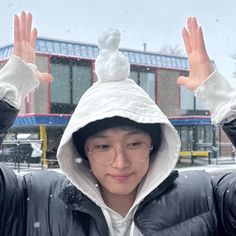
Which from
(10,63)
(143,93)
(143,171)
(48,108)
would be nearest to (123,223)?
(143,171)

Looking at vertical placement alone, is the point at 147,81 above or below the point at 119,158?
above

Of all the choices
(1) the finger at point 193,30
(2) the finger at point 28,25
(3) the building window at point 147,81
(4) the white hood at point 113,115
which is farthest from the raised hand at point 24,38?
(3) the building window at point 147,81

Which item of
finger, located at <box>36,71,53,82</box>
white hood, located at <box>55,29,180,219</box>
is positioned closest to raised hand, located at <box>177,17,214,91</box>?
white hood, located at <box>55,29,180,219</box>

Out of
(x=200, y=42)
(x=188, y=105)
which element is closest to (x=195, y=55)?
(x=200, y=42)

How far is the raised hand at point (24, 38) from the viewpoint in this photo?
1635 millimetres

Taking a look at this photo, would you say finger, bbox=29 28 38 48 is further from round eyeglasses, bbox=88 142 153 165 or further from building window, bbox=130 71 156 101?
building window, bbox=130 71 156 101


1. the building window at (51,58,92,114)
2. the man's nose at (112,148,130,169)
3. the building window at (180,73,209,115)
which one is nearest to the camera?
the man's nose at (112,148,130,169)

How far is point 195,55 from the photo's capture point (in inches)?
63.5

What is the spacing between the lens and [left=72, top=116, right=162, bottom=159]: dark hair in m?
1.58

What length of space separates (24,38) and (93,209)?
653mm

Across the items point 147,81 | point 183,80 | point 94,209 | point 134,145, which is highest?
point 147,81

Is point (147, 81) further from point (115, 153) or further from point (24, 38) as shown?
point (115, 153)

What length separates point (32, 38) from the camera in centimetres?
167

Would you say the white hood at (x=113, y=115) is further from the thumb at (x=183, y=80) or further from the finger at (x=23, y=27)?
the finger at (x=23, y=27)
